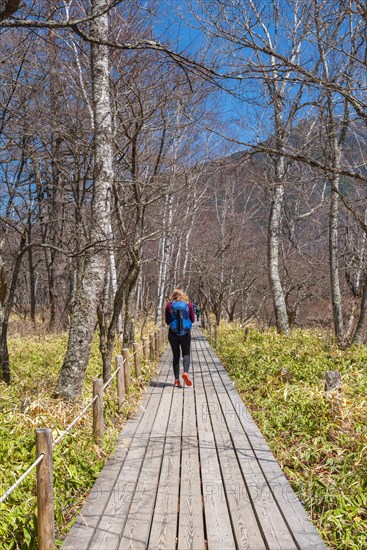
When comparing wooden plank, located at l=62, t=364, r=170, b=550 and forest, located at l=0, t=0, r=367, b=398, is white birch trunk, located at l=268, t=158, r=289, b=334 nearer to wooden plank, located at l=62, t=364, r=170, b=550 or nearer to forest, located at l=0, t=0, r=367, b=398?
forest, located at l=0, t=0, r=367, b=398

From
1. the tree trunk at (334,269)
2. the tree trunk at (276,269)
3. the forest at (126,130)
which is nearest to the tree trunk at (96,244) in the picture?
the forest at (126,130)

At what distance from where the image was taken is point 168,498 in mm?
3998

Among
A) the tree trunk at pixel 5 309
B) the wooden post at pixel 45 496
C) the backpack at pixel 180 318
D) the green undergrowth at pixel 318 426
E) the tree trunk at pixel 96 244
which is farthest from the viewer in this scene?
the backpack at pixel 180 318

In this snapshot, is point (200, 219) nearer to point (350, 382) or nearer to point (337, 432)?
point (350, 382)

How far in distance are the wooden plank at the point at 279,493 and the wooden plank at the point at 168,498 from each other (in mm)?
817

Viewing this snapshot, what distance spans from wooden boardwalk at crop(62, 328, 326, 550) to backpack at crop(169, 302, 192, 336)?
2276 mm

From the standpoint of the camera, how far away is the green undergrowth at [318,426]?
3957 mm

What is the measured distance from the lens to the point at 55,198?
18328 mm

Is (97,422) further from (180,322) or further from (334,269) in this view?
(334,269)

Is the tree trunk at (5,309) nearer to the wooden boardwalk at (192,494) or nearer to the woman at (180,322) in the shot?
the wooden boardwalk at (192,494)

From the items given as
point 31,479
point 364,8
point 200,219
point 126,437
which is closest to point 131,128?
point 364,8

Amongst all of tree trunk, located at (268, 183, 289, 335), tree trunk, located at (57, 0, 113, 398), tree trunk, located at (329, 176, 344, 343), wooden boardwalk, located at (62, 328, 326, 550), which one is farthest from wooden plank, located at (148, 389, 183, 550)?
tree trunk, located at (268, 183, 289, 335)

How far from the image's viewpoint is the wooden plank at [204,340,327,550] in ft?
11.1

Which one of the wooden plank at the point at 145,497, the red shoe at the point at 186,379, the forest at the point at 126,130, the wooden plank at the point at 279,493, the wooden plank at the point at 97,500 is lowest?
the wooden plank at the point at 97,500
